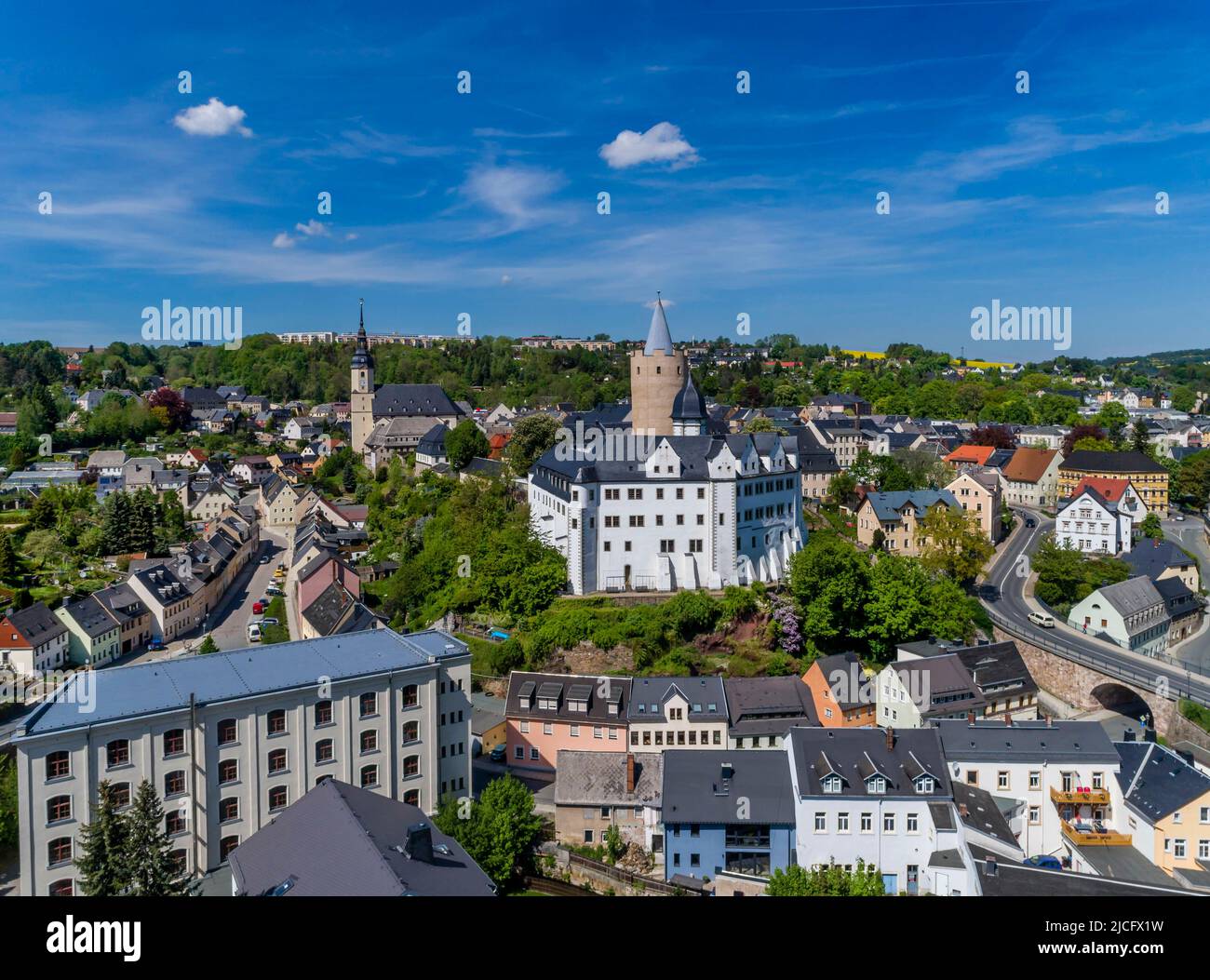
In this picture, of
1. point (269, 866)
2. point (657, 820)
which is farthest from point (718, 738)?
point (269, 866)

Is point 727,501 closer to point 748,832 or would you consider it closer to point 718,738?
point 718,738

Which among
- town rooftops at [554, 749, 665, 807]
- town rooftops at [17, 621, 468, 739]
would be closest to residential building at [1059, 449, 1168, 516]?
town rooftops at [554, 749, 665, 807]

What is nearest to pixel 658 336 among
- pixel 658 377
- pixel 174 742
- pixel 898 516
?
pixel 658 377

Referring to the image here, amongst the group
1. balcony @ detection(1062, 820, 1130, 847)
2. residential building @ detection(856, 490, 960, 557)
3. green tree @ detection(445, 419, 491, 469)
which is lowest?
balcony @ detection(1062, 820, 1130, 847)

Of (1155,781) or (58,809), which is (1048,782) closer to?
(1155,781)

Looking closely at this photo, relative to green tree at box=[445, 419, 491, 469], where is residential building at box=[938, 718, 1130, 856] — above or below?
below

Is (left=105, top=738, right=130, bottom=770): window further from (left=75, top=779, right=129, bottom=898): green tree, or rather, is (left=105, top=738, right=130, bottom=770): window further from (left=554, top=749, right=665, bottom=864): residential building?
(left=554, top=749, right=665, bottom=864): residential building
